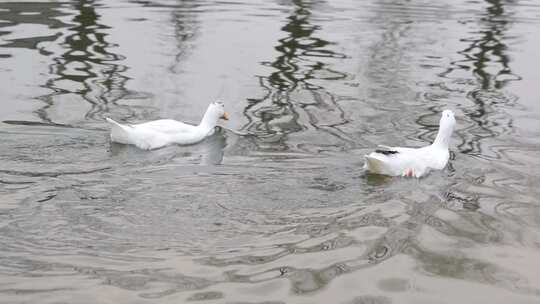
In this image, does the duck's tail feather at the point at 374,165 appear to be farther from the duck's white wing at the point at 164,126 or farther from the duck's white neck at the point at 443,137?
the duck's white wing at the point at 164,126

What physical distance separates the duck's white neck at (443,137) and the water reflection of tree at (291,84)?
1.32m

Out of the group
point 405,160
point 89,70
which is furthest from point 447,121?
point 89,70

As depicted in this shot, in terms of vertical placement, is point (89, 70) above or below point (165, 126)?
below

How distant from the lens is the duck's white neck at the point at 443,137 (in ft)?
29.6

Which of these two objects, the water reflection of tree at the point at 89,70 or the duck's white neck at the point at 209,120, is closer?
the duck's white neck at the point at 209,120

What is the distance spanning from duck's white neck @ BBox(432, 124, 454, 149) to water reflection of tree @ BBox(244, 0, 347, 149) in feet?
4.35

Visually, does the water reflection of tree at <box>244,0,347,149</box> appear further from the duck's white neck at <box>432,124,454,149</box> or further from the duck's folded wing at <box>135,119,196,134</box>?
the duck's white neck at <box>432,124,454,149</box>

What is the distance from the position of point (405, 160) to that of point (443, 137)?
0.92 meters

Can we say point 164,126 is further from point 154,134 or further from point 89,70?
point 89,70

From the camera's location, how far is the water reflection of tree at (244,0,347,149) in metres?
10.2

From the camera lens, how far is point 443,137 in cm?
905

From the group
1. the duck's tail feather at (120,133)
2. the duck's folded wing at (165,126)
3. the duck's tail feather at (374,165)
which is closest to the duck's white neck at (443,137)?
the duck's tail feather at (374,165)

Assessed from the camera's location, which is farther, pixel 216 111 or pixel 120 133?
pixel 216 111

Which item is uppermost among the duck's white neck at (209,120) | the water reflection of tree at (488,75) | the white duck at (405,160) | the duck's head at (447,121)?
the duck's head at (447,121)
